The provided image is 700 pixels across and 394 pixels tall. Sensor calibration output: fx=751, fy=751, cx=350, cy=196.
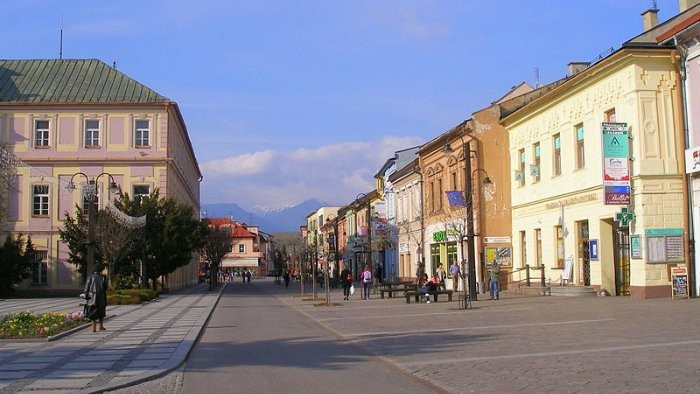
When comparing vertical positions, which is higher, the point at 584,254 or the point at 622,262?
the point at 584,254

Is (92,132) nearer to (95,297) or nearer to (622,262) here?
(95,297)

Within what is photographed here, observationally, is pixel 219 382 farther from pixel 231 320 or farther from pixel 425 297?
pixel 425 297

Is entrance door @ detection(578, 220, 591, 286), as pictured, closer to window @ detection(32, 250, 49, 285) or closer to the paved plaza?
the paved plaza

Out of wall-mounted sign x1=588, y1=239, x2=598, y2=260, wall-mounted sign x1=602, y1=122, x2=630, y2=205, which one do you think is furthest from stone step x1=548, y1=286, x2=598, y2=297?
wall-mounted sign x1=602, y1=122, x2=630, y2=205

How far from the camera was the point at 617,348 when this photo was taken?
522 inches

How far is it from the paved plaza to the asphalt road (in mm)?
272

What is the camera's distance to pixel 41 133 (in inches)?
2037

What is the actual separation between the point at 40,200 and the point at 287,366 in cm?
4419

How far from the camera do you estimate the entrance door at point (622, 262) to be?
2805 centimetres

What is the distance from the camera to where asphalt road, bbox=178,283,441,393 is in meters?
10.5

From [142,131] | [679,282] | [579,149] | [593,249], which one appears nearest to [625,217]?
[679,282]

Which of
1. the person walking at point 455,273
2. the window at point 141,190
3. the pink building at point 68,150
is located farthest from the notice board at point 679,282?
the window at point 141,190

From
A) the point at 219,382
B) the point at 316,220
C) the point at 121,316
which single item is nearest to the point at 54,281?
the point at 121,316

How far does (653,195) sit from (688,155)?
5.79 ft
